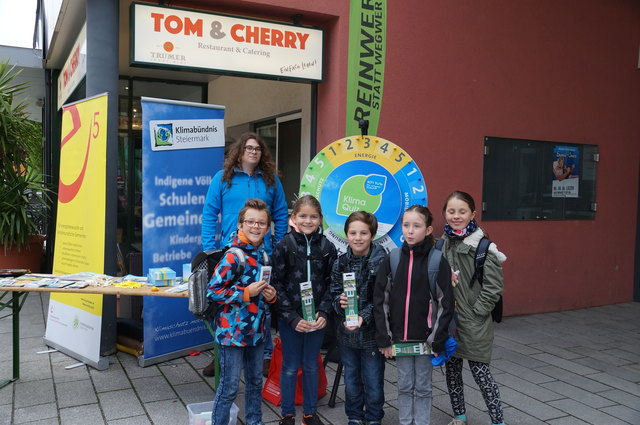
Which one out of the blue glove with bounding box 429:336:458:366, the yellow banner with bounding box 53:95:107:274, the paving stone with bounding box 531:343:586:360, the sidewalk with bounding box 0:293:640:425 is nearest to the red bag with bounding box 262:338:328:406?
the sidewalk with bounding box 0:293:640:425

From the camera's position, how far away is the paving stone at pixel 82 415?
11.5 feet

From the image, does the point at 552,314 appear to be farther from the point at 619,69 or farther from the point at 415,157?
the point at 619,69

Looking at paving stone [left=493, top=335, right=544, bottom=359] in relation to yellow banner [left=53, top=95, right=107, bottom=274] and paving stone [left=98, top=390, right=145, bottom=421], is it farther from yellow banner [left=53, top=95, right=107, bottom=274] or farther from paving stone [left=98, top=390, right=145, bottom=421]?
yellow banner [left=53, top=95, right=107, bottom=274]

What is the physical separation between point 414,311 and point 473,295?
0.50 meters

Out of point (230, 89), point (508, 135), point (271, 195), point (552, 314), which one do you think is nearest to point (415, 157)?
point (508, 135)

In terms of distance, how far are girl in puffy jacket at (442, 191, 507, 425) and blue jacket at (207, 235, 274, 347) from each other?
1.22 m

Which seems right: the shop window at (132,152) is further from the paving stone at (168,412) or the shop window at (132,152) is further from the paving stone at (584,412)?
the paving stone at (584,412)

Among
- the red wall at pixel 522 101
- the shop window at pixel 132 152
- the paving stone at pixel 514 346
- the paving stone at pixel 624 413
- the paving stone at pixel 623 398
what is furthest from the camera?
the shop window at pixel 132 152

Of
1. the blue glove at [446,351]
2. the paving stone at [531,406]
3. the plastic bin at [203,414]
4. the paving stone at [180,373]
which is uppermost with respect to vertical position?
the blue glove at [446,351]

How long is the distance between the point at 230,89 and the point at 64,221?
162 inches

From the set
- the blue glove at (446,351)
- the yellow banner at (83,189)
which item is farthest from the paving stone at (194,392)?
the blue glove at (446,351)

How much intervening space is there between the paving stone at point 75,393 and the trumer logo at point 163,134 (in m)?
1.93

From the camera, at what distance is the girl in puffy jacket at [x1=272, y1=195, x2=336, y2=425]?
11.0 ft

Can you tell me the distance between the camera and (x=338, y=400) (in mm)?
3982
